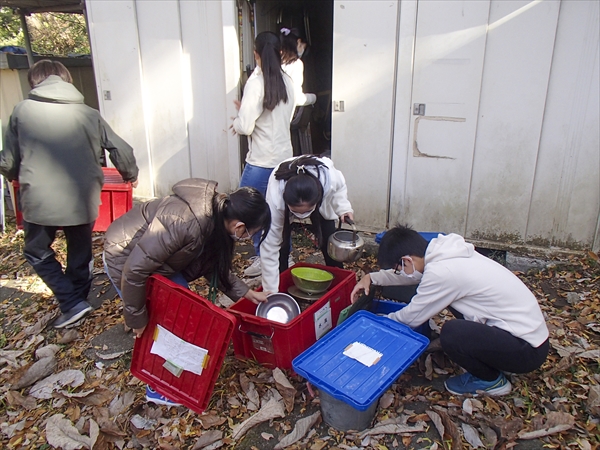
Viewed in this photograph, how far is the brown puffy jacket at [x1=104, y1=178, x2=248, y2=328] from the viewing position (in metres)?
2.50

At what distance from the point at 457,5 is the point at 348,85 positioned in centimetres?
122

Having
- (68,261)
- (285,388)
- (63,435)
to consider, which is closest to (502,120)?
(285,388)

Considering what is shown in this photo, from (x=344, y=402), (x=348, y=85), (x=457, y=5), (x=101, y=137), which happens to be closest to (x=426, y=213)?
(x=348, y=85)

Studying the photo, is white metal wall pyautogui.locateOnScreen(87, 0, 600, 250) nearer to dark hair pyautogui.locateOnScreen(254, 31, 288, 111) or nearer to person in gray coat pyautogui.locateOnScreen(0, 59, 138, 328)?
dark hair pyautogui.locateOnScreen(254, 31, 288, 111)

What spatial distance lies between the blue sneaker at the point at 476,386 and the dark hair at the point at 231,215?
1572 mm

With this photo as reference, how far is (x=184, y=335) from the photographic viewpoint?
8.77ft

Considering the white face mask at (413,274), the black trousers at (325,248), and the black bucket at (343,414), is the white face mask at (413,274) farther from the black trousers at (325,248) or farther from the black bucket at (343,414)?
the black trousers at (325,248)

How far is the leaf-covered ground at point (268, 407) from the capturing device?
2.70m

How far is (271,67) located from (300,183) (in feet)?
4.81

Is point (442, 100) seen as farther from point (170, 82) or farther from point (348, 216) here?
point (170, 82)

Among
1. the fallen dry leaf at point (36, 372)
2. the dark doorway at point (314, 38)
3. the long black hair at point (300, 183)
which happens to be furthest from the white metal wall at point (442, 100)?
the fallen dry leaf at point (36, 372)

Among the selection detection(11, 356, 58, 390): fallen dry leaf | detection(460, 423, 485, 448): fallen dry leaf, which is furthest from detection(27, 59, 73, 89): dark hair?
detection(460, 423, 485, 448): fallen dry leaf

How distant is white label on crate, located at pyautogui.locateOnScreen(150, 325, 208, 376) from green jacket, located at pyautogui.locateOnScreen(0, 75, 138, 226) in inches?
57.9

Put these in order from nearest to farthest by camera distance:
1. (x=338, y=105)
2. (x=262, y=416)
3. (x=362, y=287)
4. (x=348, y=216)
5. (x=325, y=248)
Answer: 1. (x=262, y=416)
2. (x=362, y=287)
3. (x=348, y=216)
4. (x=325, y=248)
5. (x=338, y=105)
